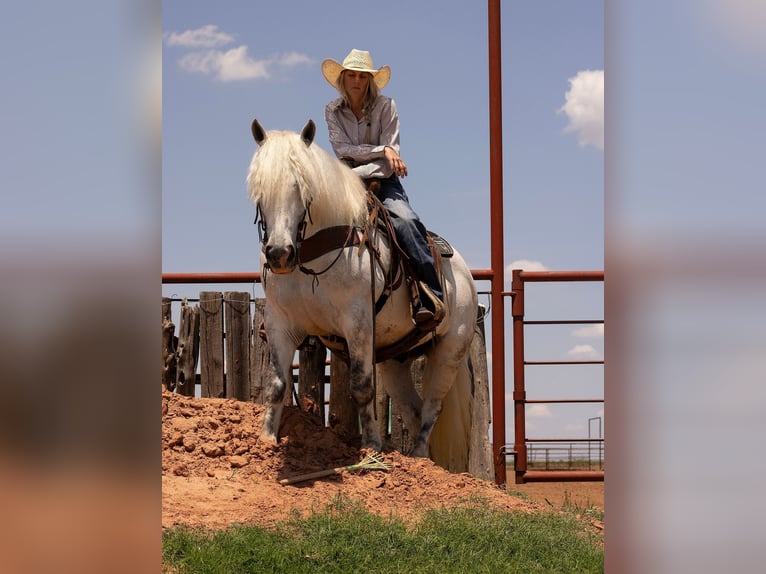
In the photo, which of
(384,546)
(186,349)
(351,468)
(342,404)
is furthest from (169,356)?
(384,546)

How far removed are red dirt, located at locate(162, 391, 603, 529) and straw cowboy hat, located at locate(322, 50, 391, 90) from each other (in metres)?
2.67

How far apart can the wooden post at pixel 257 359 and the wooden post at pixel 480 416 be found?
6.19 ft

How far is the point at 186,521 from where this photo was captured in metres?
4.86

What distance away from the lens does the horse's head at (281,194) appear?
18.1 feet

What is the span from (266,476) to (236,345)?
7.75ft

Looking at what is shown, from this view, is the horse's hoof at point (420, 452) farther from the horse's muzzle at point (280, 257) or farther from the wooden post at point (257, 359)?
the horse's muzzle at point (280, 257)

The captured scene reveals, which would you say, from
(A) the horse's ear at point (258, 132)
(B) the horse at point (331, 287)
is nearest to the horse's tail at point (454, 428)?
(B) the horse at point (331, 287)

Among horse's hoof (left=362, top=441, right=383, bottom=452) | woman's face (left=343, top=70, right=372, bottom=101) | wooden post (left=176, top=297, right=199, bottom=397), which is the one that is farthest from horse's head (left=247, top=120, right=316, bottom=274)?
wooden post (left=176, top=297, right=199, bottom=397)

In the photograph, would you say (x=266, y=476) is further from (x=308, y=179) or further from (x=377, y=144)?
(x=377, y=144)

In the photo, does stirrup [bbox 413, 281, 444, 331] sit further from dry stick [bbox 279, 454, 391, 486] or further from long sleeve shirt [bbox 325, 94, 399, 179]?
dry stick [bbox 279, 454, 391, 486]

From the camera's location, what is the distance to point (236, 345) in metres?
8.01
